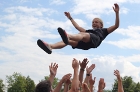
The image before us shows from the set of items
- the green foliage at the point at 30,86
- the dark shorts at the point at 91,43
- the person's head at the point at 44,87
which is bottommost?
the person's head at the point at 44,87

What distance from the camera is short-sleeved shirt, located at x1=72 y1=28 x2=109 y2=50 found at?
10.0 meters

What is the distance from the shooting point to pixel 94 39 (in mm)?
10148

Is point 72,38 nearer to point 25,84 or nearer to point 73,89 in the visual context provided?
point 73,89

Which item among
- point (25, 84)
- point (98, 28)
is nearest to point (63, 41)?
point (98, 28)

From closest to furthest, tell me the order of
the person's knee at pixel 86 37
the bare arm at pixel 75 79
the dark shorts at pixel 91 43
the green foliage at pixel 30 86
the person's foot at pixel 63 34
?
the bare arm at pixel 75 79 < the person's foot at pixel 63 34 < the person's knee at pixel 86 37 < the dark shorts at pixel 91 43 < the green foliage at pixel 30 86

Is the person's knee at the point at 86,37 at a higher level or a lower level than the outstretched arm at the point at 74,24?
lower

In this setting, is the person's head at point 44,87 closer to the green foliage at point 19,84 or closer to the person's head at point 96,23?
the person's head at point 96,23

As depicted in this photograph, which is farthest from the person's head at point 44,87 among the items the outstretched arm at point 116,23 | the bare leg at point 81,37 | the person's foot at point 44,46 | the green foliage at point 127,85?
the green foliage at point 127,85

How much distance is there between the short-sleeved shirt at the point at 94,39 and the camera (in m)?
10.0

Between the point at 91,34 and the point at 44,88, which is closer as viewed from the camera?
the point at 44,88

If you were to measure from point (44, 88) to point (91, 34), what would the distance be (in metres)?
4.42

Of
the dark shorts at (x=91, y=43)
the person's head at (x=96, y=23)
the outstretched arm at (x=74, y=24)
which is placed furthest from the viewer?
the outstretched arm at (x=74, y=24)

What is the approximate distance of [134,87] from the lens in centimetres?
6856

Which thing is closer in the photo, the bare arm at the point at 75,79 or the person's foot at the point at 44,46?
the bare arm at the point at 75,79
